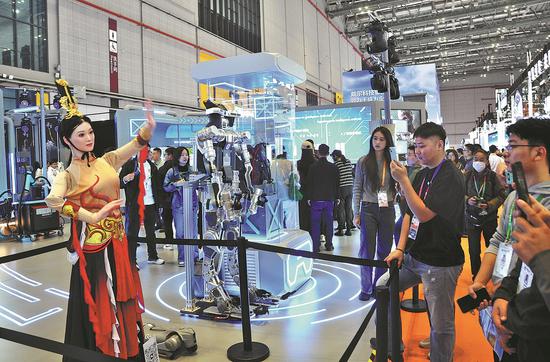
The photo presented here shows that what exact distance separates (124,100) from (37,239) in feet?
15.0

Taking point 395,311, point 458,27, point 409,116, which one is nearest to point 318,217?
point 395,311

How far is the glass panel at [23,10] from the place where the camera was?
30.8 ft

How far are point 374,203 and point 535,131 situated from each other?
7.76 feet

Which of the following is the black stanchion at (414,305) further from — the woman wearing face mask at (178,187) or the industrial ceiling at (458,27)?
the industrial ceiling at (458,27)

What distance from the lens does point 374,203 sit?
3.92 metres

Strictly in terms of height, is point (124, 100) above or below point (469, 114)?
below

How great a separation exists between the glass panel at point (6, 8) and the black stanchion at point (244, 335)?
9.12 meters

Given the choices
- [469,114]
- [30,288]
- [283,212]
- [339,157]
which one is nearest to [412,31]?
[469,114]

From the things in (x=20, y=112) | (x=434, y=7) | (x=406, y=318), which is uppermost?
(x=434, y=7)

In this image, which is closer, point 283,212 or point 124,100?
point 283,212

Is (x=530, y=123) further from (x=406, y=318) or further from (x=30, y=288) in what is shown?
(x=30, y=288)

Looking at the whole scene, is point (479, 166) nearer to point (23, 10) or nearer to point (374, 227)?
point (374, 227)

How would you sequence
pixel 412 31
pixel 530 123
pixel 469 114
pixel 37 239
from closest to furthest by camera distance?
pixel 530 123 < pixel 37 239 < pixel 412 31 < pixel 469 114

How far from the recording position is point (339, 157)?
7.21 metres
